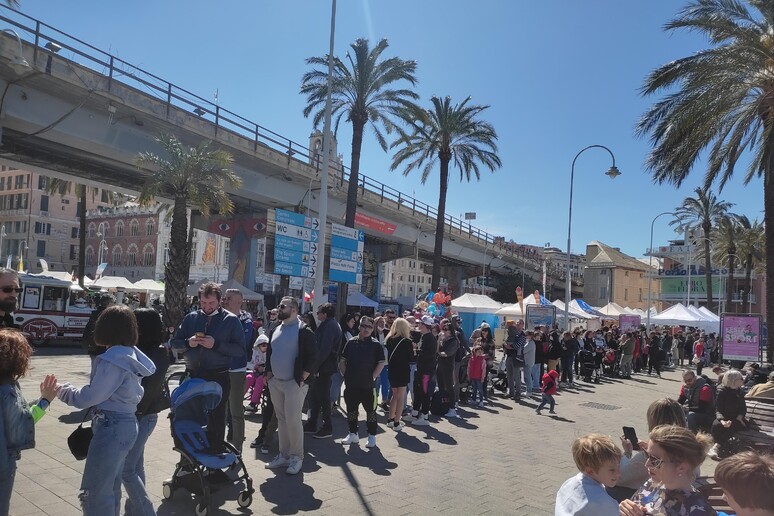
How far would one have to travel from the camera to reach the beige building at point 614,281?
3007 inches

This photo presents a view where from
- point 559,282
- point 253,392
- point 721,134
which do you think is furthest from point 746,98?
point 559,282

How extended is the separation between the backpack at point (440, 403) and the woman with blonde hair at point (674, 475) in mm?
8346

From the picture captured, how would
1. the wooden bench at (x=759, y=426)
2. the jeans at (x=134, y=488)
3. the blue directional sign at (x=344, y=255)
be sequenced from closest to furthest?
the jeans at (x=134, y=488) → the wooden bench at (x=759, y=426) → the blue directional sign at (x=344, y=255)

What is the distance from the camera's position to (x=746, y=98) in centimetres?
1447

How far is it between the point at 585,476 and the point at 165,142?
22833 mm

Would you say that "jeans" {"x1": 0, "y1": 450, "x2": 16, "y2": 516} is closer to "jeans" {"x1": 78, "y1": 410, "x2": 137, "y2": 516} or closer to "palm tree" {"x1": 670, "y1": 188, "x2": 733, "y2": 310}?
"jeans" {"x1": 78, "y1": 410, "x2": 137, "y2": 516}

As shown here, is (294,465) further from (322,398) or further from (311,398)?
(311,398)


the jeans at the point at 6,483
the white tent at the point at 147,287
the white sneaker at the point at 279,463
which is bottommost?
the white sneaker at the point at 279,463

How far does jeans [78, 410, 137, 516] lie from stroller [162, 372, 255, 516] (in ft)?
4.01

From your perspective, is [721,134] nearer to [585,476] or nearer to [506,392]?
[506,392]

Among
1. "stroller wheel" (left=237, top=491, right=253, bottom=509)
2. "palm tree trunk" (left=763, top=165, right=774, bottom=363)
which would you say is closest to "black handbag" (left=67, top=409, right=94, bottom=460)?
"stroller wheel" (left=237, top=491, right=253, bottom=509)

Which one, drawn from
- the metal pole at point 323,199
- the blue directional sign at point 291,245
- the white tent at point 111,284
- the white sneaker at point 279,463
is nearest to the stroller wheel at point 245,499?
the white sneaker at point 279,463

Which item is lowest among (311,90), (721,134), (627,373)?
(627,373)

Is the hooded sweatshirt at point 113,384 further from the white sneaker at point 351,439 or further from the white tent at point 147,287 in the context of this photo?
the white tent at point 147,287
